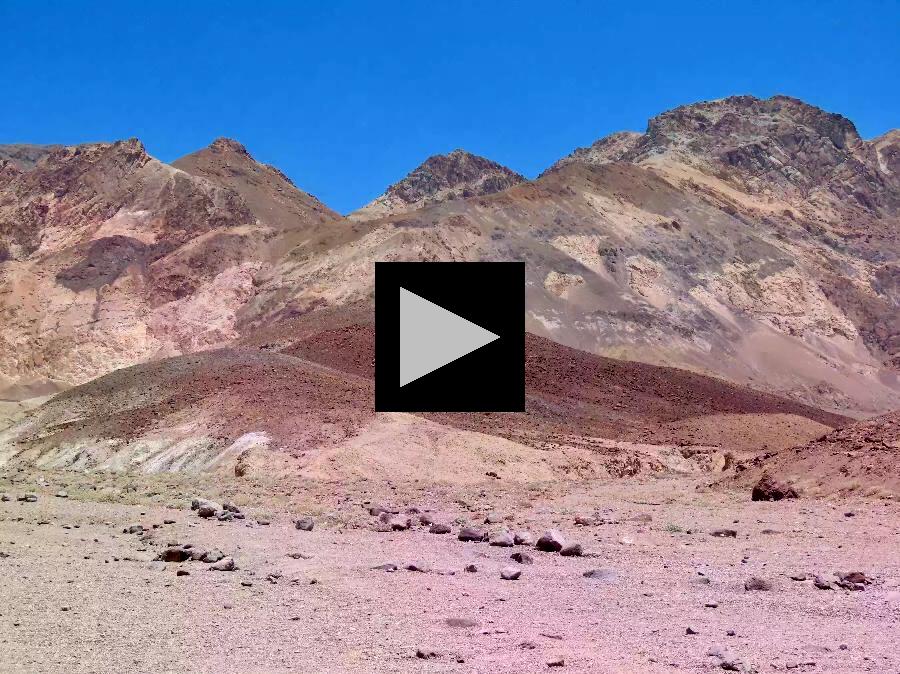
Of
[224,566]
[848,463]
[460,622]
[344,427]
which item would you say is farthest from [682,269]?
[460,622]

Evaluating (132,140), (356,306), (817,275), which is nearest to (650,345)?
(356,306)

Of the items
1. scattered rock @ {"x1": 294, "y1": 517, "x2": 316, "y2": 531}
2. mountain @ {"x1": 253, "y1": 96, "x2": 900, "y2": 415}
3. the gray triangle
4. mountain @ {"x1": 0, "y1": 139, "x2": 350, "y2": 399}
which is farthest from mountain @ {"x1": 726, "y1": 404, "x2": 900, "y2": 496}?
Result: mountain @ {"x1": 0, "y1": 139, "x2": 350, "y2": 399}

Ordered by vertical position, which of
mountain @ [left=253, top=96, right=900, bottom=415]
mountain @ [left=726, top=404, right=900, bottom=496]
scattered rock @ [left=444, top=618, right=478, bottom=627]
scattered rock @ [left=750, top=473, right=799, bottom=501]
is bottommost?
scattered rock @ [left=444, top=618, right=478, bottom=627]

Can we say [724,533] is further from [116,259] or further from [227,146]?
[227,146]

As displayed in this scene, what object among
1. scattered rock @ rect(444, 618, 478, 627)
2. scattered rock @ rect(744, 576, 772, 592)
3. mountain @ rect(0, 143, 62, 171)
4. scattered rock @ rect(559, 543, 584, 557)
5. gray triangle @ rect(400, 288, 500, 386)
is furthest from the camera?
mountain @ rect(0, 143, 62, 171)

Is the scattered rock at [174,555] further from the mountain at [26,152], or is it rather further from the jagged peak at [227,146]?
the mountain at [26,152]

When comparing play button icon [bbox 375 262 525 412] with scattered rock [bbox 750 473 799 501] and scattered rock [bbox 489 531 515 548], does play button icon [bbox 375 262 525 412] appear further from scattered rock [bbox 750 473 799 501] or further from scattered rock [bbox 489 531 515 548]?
scattered rock [bbox 750 473 799 501]

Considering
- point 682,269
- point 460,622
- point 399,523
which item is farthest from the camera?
point 682,269
